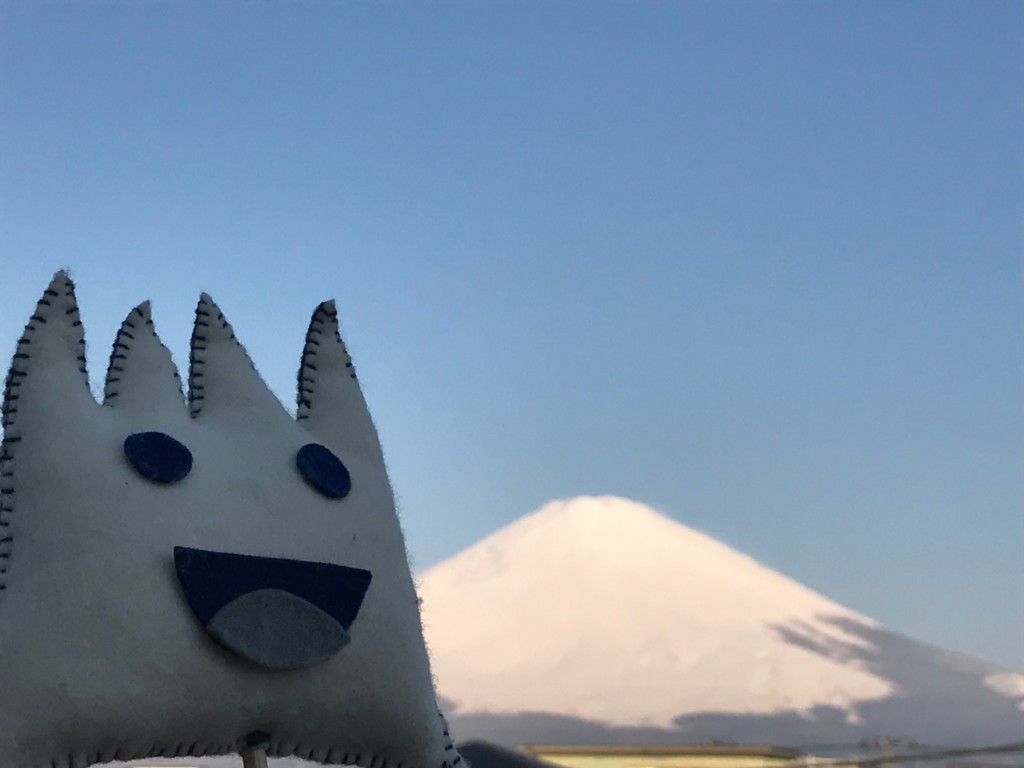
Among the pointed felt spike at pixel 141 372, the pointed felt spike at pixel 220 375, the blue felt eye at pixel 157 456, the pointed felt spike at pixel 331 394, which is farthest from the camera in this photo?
the pointed felt spike at pixel 331 394

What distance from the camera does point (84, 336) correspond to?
281 centimetres

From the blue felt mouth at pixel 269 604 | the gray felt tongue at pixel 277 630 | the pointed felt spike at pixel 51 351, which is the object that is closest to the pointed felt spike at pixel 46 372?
the pointed felt spike at pixel 51 351

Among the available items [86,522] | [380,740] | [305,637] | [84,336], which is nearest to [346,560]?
[305,637]

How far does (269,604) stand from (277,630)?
65 mm

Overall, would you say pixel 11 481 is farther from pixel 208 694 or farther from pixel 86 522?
pixel 208 694

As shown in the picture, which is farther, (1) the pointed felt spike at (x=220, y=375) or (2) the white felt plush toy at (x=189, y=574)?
(1) the pointed felt spike at (x=220, y=375)

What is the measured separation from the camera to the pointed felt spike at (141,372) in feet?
9.26

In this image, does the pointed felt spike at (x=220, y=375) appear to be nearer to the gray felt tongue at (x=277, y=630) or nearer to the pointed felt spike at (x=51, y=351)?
the pointed felt spike at (x=51, y=351)

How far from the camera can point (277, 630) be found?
258 centimetres

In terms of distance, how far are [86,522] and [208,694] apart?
49 cm

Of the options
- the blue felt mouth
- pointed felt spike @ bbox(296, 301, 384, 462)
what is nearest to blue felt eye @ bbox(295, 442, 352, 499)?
pointed felt spike @ bbox(296, 301, 384, 462)

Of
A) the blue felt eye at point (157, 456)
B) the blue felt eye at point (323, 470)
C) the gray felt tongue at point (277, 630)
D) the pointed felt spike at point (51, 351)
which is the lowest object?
the gray felt tongue at point (277, 630)

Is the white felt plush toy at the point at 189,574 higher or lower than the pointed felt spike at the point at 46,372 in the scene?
lower

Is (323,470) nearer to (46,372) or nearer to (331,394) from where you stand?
(331,394)
